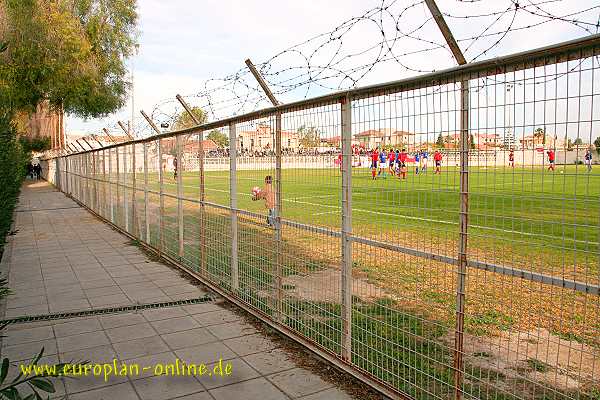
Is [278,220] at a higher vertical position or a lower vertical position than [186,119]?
lower

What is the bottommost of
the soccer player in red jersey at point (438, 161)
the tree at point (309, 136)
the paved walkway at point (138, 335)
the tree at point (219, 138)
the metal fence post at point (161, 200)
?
the paved walkway at point (138, 335)

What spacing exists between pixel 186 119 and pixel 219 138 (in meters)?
2.07

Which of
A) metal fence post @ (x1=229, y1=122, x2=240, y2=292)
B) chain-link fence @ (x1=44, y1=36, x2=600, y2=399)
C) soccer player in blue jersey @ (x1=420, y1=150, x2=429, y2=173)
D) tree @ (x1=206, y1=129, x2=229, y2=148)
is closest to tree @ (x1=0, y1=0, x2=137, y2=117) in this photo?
tree @ (x1=206, y1=129, x2=229, y2=148)

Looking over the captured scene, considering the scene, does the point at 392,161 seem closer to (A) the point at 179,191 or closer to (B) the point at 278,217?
(B) the point at 278,217

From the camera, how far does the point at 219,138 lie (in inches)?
239

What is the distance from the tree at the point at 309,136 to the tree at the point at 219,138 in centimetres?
179

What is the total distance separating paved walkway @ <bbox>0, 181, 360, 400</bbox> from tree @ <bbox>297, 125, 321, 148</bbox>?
1.82 metres

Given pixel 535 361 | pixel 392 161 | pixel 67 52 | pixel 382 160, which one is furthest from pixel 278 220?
pixel 67 52

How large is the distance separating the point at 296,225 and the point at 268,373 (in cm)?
127

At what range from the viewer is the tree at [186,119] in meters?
6.81

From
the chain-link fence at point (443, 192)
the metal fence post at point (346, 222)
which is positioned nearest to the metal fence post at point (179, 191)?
the chain-link fence at point (443, 192)

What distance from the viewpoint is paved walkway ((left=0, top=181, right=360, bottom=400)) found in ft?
11.6

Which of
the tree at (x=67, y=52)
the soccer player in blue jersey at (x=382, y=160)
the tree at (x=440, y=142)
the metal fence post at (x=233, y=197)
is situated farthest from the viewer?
the tree at (x=67, y=52)

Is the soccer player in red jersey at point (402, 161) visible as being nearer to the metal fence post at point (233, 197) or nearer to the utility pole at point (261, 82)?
the utility pole at point (261, 82)
